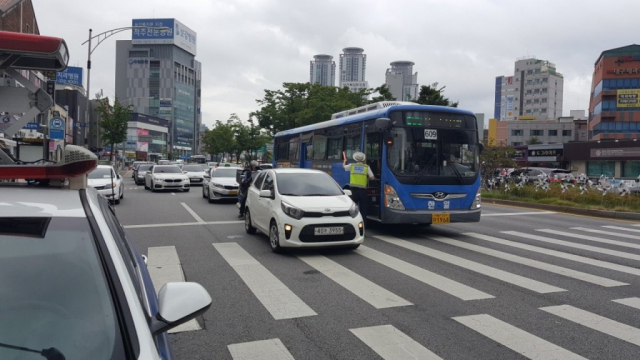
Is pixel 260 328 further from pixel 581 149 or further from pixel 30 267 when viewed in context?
pixel 581 149

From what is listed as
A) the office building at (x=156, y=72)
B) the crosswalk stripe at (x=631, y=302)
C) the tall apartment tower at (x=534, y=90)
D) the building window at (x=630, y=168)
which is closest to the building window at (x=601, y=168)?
the building window at (x=630, y=168)

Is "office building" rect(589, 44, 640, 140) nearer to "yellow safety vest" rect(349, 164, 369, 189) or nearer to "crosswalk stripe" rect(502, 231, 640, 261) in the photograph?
"crosswalk stripe" rect(502, 231, 640, 261)

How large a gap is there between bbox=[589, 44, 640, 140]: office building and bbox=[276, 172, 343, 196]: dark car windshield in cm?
8412

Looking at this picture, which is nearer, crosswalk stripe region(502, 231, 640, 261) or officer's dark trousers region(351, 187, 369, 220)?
crosswalk stripe region(502, 231, 640, 261)

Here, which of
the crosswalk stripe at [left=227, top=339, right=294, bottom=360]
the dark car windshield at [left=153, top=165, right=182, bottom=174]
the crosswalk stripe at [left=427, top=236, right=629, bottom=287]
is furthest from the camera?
the dark car windshield at [left=153, top=165, right=182, bottom=174]

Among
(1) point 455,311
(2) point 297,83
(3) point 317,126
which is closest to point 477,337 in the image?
(1) point 455,311

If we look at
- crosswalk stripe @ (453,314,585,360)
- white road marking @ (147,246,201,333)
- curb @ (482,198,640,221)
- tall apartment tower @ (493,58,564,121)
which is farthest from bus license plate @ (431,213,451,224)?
tall apartment tower @ (493,58,564,121)

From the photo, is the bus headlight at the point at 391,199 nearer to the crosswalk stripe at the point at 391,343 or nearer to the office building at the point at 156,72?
the crosswalk stripe at the point at 391,343

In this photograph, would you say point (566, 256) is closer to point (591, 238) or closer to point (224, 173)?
point (591, 238)

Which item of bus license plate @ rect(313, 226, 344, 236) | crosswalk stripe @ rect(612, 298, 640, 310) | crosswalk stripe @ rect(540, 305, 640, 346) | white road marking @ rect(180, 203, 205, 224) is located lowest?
white road marking @ rect(180, 203, 205, 224)

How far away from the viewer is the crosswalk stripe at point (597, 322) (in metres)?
5.03

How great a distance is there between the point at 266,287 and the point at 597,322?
390 centimetres

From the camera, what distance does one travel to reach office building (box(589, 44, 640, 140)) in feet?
260

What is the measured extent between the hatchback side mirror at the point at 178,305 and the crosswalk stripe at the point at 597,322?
437 centimetres
